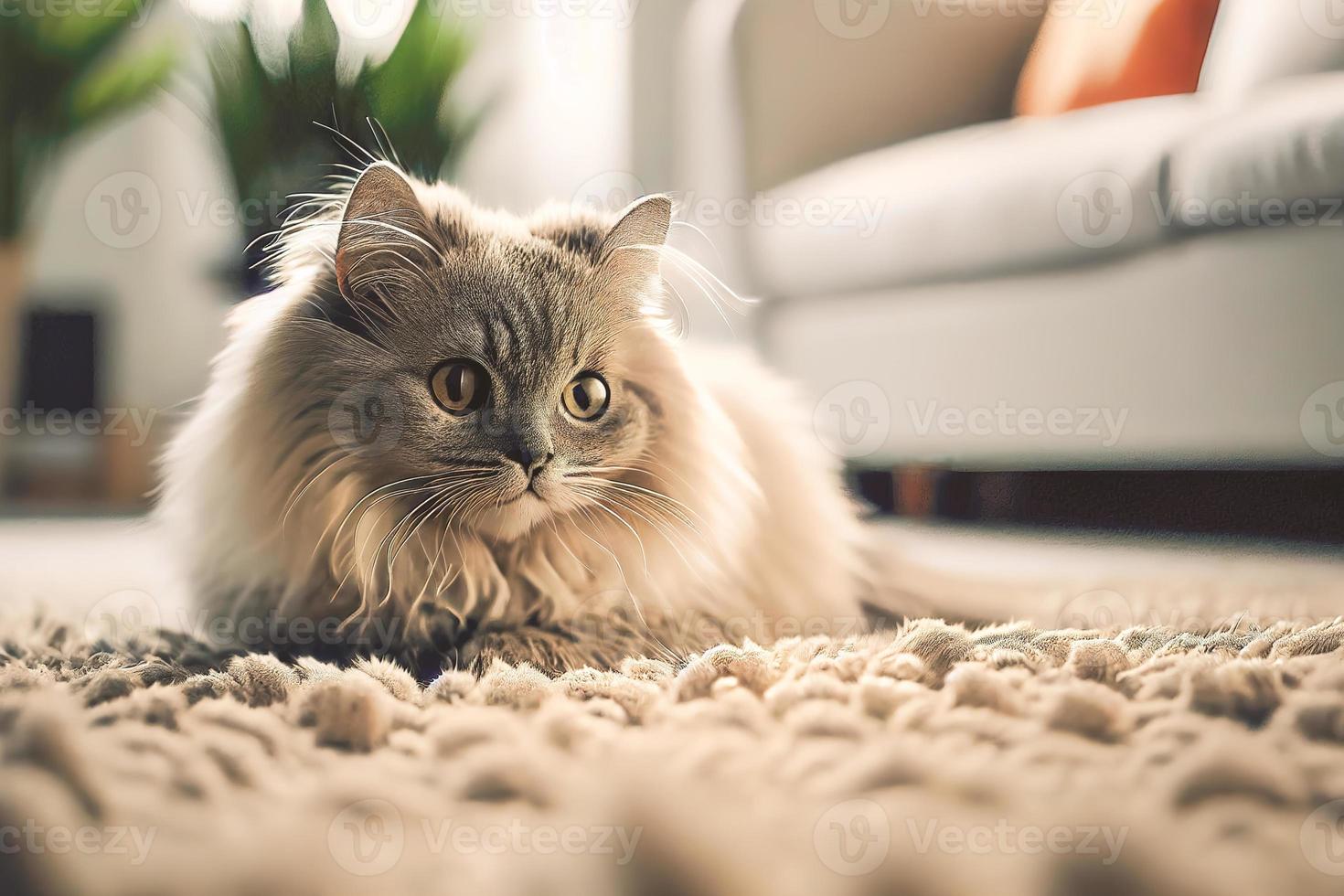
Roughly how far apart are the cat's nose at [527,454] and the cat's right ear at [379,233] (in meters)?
0.20

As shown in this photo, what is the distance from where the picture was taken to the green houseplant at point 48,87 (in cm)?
203

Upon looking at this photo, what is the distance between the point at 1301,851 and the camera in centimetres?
47

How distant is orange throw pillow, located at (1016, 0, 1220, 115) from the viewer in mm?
1785

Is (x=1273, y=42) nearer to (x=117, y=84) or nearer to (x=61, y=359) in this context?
→ (x=117, y=84)

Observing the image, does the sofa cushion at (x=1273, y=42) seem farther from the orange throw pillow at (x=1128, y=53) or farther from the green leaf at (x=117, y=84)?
the green leaf at (x=117, y=84)

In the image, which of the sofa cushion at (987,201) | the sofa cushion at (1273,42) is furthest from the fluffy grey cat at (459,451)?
the sofa cushion at (1273,42)

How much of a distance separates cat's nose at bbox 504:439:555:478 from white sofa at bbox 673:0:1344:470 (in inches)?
42.4

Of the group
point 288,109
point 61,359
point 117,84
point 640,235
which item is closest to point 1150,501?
point 640,235

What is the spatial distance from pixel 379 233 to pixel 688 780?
0.56 metres

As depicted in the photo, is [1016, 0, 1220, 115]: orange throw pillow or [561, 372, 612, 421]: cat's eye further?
[1016, 0, 1220, 115]: orange throw pillow

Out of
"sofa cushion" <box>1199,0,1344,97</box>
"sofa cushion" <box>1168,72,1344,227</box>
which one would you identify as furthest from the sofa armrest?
"sofa cushion" <box>1168,72,1344,227</box>

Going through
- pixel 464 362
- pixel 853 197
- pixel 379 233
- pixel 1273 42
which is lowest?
pixel 464 362

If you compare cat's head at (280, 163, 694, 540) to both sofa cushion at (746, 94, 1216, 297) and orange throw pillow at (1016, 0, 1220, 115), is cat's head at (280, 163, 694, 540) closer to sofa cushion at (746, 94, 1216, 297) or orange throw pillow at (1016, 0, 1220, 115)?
sofa cushion at (746, 94, 1216, 297)

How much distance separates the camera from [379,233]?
2.78 ft
